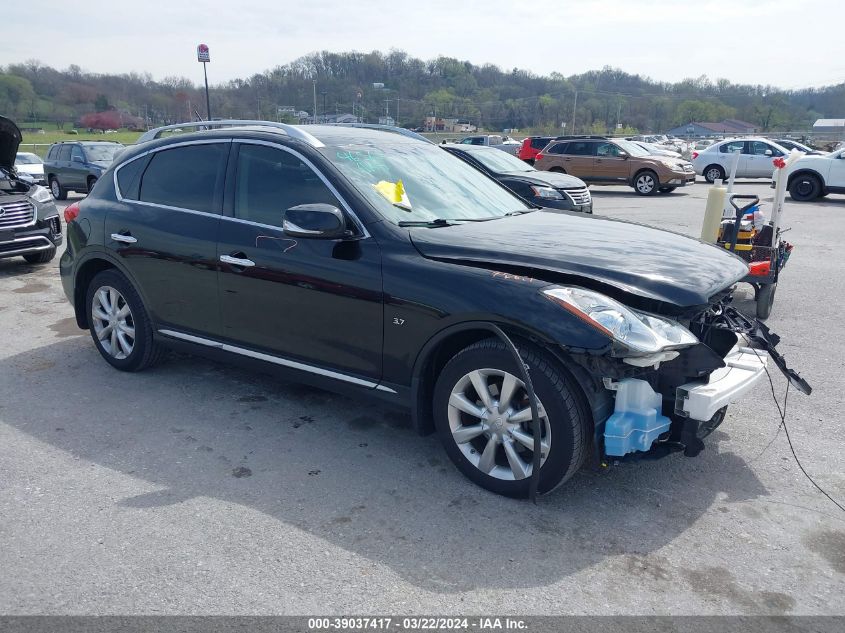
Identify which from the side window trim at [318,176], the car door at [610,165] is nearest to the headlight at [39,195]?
the side window trim at [318,176]

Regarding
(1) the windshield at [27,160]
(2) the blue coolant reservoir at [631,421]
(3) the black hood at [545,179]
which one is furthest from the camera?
(1) the windshield at [27,160]

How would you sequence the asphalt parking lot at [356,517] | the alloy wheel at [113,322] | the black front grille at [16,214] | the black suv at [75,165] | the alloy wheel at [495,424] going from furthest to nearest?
the black suv at [75,165] → the black front grille at [16,214] → the alloy wheel at [113,322] → the alloy wheel at [495,424] → the asphalt parking lot at [356,517]

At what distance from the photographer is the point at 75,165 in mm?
19688

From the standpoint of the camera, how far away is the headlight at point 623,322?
3107 mm

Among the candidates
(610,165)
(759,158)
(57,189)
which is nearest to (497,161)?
(610,165)

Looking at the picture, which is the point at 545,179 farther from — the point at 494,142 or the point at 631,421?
the point at 494,142

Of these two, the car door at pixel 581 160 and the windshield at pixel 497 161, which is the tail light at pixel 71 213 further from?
the car door at pixel 581 160

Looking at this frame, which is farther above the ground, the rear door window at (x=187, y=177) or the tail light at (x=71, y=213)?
the rear door window at (x=187, y=177)

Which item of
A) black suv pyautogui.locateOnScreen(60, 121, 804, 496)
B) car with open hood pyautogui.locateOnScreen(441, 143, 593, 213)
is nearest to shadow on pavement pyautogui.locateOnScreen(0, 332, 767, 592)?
black suv pyautogui.locateOnScreen(60, 121, 804, 496)

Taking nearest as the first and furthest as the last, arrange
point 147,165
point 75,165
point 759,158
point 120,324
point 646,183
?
point 147,165 → point 120,324 → point 75,165 → point 646,183 → point 759,158

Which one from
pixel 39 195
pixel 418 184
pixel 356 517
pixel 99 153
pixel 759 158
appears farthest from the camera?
pixel 759 158

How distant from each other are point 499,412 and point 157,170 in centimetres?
319

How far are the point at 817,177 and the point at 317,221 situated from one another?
18.4m

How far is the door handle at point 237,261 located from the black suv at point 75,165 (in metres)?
16.9
